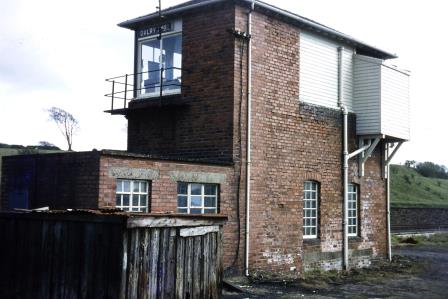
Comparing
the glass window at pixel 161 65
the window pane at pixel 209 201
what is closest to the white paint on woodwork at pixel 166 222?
the window pane at pixel 209 201

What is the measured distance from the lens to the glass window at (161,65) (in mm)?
15766

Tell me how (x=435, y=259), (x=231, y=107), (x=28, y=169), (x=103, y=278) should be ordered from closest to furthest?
(x=103, y=278)
(x=28, y=169)
(x=231, y=107)
(x=435, y=259)

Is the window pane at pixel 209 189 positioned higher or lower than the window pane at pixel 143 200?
higher

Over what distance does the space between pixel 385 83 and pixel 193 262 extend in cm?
1093

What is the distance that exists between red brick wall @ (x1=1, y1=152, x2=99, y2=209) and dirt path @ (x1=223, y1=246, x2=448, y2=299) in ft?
12.1

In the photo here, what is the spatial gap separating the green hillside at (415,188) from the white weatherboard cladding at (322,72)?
1106 inches

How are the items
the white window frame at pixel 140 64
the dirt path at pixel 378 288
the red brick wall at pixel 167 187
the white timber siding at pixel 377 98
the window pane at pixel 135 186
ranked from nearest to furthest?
the red brick wall at pixel 167 187 → the window pane at pixel 135 186 → the dirt path at pixel 378 288 → the white window frame at pixel 140 64 → the white timber siding at pixel 377 98

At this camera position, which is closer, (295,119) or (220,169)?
(220,169)

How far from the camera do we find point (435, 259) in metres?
21.2

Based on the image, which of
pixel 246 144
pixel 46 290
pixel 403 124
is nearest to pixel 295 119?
pixel 246 144

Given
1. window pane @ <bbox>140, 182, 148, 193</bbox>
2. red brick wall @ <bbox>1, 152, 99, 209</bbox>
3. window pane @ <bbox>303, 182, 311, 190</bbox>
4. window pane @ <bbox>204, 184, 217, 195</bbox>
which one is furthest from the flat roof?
red brick wall @ <bbox>1, 152, 99, 209</bbox>

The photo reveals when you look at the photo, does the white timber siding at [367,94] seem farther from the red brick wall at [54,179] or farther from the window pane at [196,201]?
the red brick wall at [54,179]

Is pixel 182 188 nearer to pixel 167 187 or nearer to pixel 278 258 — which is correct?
pixel 167 187

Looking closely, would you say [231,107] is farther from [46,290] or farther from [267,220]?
[46,290]
